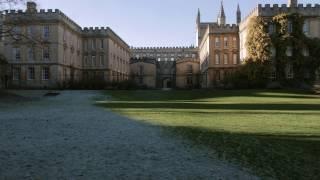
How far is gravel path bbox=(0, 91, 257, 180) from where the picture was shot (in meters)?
7.50

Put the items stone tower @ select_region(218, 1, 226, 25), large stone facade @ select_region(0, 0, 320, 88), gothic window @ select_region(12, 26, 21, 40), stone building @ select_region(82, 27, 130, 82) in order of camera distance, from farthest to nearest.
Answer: stone tower @ select_region(218, 1, 226, 25), stone building @ select_region(82, 27, 130, 82), large stone facade @ select_region(0, 0, 320, 88), gothic window @ select_region(12, 26, 21, 40)

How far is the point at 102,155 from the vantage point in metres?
9.01

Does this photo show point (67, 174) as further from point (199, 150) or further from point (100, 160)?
point (199, 150)

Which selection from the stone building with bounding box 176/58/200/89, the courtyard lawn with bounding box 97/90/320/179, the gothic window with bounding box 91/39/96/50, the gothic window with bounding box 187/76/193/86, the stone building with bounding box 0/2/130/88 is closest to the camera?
the courtyard lawn with bounding box 97/90/320/179

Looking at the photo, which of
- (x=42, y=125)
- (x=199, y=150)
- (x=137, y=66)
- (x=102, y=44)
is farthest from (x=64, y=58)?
(x=199, y=150)

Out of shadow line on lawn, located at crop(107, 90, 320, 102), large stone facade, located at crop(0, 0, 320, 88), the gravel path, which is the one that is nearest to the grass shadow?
the gravel path

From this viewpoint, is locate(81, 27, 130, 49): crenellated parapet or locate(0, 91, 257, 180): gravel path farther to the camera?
locate(81, 27, 130, 49): crenellated parapet

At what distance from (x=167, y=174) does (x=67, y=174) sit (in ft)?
5.22

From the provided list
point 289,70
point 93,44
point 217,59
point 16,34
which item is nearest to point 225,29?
point 217,59

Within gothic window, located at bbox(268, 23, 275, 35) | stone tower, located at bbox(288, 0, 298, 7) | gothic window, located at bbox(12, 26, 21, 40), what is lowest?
gothic window, located at bbox(12, 26, 21, 40)

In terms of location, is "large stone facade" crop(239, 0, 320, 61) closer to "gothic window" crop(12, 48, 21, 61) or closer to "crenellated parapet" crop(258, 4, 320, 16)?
"crenellated parapet" crop(258, 4, 320, 16)

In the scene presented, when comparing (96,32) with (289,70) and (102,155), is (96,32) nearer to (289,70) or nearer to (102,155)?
(289,70)

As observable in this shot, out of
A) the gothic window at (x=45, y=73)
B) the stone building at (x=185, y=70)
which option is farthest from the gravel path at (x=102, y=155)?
the stone building at (x=185, y=70)

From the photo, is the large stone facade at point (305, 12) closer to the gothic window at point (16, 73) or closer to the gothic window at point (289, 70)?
the gothic window at point (289, 70)
